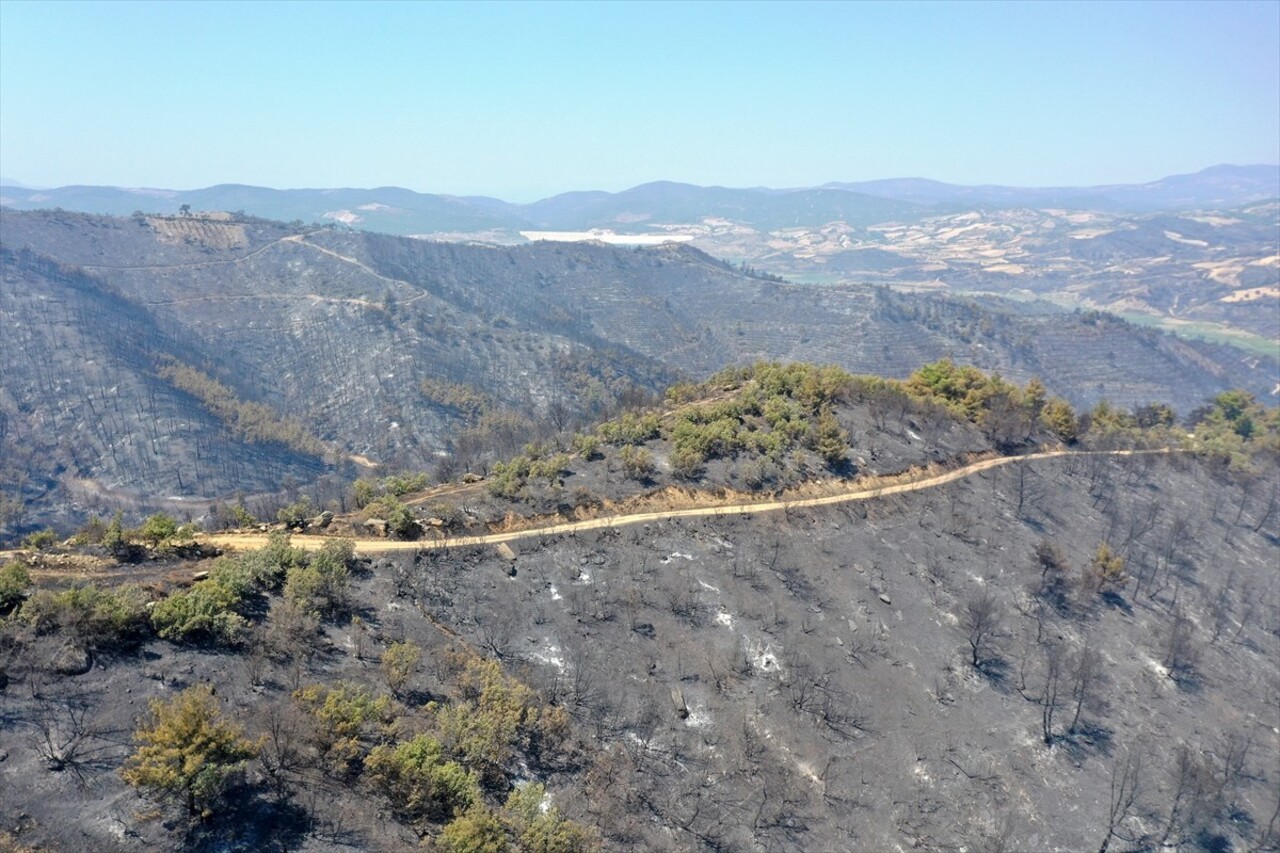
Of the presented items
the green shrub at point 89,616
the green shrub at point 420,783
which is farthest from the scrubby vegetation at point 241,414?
the green shrub at point 420,783

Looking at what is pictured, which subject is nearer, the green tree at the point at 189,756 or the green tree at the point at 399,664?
the green tree at the point at 189,756

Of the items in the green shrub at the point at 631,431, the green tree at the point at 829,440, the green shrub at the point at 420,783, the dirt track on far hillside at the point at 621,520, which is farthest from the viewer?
the green tree at the point at 829,440

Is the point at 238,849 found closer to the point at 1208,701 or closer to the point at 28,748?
the point at 28,748

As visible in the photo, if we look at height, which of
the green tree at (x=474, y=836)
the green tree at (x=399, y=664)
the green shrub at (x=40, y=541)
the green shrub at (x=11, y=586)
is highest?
the green shrub at (x=11, y=586)

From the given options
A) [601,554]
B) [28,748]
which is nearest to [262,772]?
[28,748]

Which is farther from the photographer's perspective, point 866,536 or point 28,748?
point 866,536

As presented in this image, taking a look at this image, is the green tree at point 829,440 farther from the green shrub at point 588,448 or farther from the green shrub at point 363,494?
the green shrub at point 363,494

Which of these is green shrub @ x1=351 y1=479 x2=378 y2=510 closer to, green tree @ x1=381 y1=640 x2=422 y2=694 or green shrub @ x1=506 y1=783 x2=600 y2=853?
green tree @ x1=381 y1=640 x2=422 y2=694

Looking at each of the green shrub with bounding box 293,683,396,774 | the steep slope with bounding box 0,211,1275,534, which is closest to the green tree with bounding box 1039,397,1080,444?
the steep slope with bounding box 0,211,1275,534
